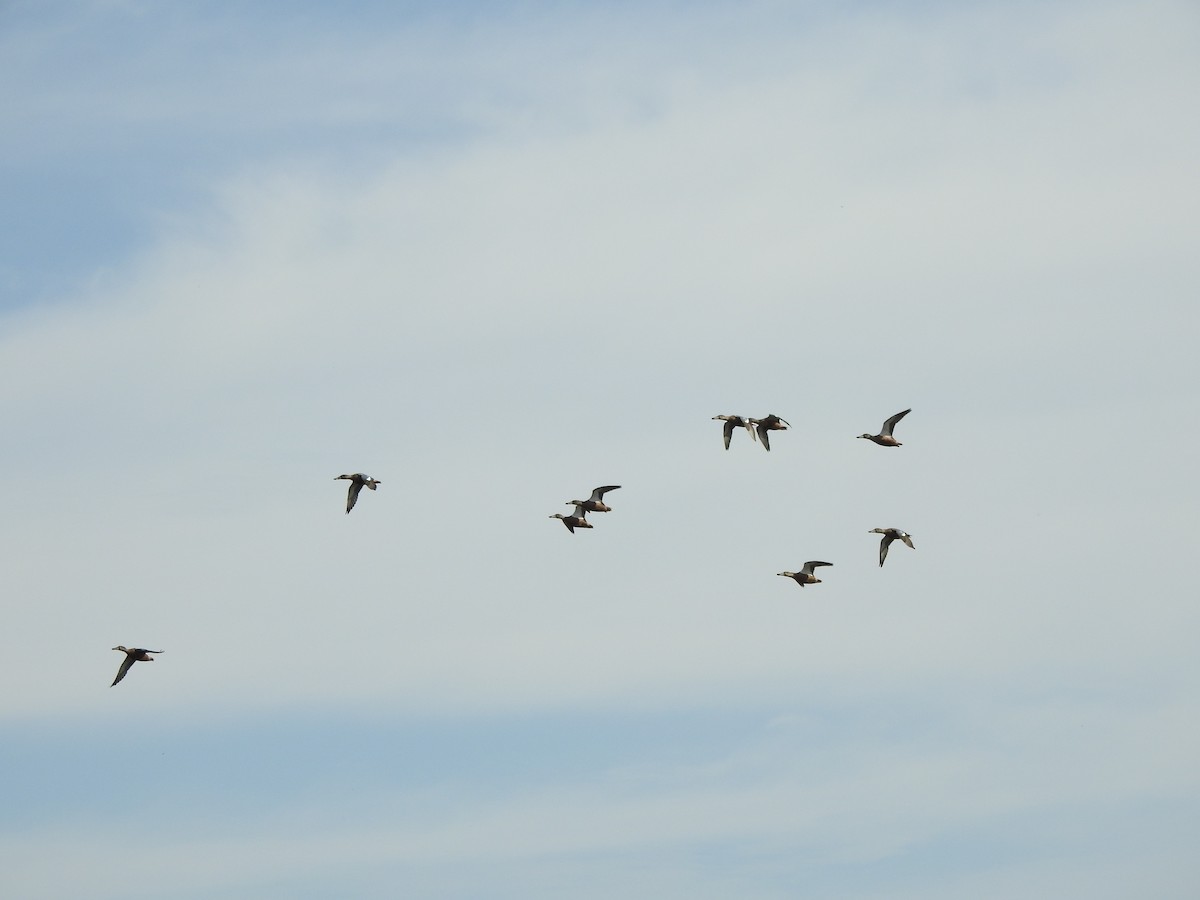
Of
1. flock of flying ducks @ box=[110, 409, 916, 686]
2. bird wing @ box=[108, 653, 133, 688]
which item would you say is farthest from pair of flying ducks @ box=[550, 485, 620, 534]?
bird wing @ box=[108, 653, 133, 688]

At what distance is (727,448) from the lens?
8281 centimetres

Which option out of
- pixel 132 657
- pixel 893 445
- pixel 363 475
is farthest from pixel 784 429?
pixel 132 657

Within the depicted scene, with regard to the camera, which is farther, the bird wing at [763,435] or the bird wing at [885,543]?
the bird wing at [885,543]

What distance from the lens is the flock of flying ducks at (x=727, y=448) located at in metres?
81.9

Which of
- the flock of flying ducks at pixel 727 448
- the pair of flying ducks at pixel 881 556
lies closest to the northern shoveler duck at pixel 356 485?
the flock of flying ducks at pixel 727 448

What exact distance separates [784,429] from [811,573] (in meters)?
7.36

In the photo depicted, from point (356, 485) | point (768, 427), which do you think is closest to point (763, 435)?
point (768, 427)

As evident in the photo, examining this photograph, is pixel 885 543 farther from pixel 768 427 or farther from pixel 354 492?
pixel 354 492

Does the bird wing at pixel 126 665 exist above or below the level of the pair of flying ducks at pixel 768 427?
below

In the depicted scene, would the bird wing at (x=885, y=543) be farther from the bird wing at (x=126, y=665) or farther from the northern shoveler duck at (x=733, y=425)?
the bird wing at (x=126, y=665)

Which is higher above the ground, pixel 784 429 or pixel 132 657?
pixel 784 429

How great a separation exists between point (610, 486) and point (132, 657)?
21.8 m

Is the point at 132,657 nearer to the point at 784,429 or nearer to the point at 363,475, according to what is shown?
the point at 363,475

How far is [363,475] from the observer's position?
81.4 metres
